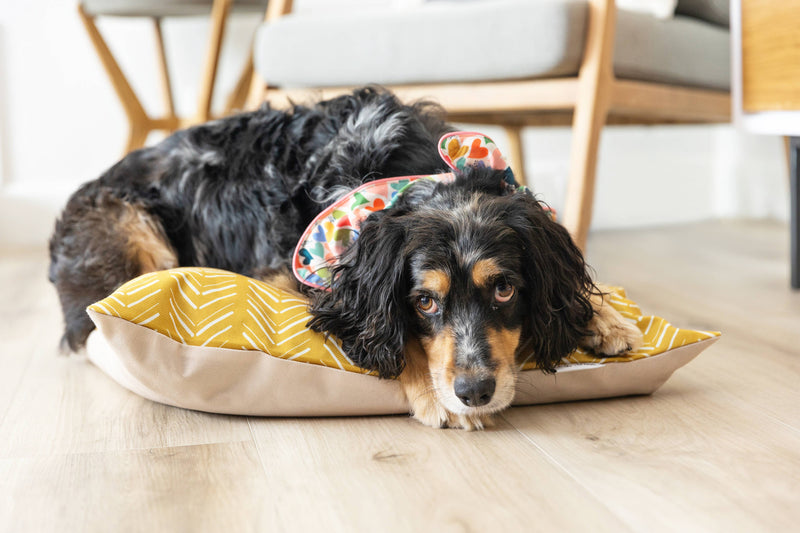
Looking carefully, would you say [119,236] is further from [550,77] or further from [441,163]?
[550,77]

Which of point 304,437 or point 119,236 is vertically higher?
point 119,236

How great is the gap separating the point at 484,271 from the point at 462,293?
0.23 feet

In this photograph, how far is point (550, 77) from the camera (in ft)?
10.1

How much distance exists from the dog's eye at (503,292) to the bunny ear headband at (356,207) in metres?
0.36

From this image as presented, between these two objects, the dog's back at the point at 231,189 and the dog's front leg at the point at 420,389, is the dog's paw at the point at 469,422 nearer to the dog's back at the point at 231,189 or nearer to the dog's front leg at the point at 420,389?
the dog's front leg at the point at 420,389

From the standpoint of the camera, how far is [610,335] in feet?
6.43

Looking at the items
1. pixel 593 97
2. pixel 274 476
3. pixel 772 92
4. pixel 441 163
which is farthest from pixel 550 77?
pixel 274 476

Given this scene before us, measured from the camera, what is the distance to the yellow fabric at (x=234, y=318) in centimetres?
181

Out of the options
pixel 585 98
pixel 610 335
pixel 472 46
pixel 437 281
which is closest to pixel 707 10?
pixel 585 98

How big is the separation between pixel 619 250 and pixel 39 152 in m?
3.57

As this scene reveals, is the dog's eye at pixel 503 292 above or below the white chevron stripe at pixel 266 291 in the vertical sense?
above

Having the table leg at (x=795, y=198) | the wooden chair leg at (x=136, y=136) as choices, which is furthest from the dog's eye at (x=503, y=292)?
the wooden chair leg at (x=136, y=136)

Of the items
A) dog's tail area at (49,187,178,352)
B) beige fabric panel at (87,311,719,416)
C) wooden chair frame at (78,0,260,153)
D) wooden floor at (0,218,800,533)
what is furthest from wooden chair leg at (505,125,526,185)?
beige fabric panel at (87,311,719,416)

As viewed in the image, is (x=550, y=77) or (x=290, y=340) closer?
(x=290, y=340)
